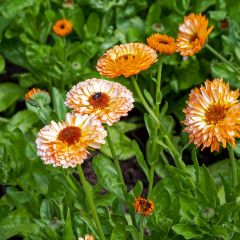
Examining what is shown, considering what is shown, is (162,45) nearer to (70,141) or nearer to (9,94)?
(70,141)

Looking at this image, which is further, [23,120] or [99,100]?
[23,120]

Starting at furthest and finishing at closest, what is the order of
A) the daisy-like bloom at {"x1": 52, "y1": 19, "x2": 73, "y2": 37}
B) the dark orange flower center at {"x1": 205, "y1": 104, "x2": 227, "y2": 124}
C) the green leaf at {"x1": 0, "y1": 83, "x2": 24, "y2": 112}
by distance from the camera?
the green leaf at {"x1": 0, "y1": 83, "x2": 24, "y2": 112}, the daisy-like bloom at {"x1": 52, "y1": 19, "x2": 73, "y2": 37}, the dark orange flower center at {"x1": 205, "y1": 104, "x2": 227, "y2": 124}

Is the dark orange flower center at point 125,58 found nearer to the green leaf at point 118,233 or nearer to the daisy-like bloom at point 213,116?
the daisy-like bloom at point 213,116

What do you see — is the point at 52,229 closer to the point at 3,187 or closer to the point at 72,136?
the point at 72,136

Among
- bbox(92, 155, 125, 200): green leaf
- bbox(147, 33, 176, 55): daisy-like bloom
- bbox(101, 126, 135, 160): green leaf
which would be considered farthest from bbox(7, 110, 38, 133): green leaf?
bbox(147, 33, 176, 55): daisy-like bloom

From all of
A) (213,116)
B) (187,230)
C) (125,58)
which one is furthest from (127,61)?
(187,230)

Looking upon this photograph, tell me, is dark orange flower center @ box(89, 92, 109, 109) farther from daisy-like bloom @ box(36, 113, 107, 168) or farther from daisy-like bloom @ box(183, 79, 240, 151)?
daisy-like bloom @ box(183, 79, 240, 151)

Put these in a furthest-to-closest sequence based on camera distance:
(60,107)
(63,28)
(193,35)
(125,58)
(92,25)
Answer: (92,25)
(63,28)
(60,107)
(193,35)
(125,58)

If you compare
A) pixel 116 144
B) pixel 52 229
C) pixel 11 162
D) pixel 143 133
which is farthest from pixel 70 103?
pixel 143 133
